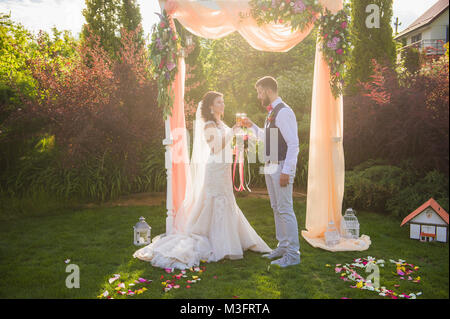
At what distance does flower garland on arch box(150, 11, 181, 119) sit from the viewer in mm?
4223

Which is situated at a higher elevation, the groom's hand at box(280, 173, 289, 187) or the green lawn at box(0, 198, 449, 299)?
the groom's hand at box(280, 173, 289, 187)

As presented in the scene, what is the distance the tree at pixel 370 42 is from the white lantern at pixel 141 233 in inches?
210

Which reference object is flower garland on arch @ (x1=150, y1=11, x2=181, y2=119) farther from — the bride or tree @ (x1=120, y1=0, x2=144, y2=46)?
tree @ (x1=120, y1=0, x2=144, y2=46)

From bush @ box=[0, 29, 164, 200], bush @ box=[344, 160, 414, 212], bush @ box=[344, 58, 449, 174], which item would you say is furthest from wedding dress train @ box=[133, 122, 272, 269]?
bush @ box=[0, 29, 164, 200]

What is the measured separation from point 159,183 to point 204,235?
125 inches

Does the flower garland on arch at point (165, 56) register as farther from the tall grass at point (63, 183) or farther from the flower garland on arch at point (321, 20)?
the tall grass at point (63, 183)

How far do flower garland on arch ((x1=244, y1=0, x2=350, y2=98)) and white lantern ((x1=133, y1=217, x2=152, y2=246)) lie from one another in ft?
10.2

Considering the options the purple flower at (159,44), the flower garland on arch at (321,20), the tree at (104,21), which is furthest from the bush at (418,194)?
the tree at (104,21)

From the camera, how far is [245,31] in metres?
4.55

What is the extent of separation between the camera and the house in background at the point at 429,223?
4172mm

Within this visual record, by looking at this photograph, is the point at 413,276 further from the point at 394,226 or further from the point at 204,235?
the point at 204,235

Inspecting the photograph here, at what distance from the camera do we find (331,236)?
170 inches
